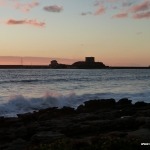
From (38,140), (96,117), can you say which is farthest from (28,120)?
(38,140)

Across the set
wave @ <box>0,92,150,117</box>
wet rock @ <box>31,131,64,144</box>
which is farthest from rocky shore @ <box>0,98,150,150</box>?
wave @ <box>0,92,150,117</box>

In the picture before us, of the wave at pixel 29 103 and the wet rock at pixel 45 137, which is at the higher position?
the wet rock at pixel 45 137

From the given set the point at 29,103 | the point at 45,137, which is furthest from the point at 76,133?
the point at 29,103

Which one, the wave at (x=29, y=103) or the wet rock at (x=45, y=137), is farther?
the wave at (x=29, y=103)

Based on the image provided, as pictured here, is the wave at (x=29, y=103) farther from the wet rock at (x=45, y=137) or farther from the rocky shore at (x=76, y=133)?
the wet rock at (x=45, y=137)

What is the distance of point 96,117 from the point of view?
67.0 feet

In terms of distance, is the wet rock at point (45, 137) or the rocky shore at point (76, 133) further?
the wet rock at point (45, 137)

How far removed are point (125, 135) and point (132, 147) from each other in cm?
372

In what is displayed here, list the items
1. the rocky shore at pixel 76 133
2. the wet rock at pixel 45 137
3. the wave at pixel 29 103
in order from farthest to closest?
1. the wave at pixel 29 103
2. the wet rock at pixel 45 137
3. the rocky shore at pixel 76 133

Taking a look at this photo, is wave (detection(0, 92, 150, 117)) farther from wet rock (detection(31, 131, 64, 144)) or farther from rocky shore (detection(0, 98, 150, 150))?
wet rock (detection(31, 131, 64, 144))

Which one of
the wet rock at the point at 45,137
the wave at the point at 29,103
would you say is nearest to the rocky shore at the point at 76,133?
the wet rock at the point at 45,137

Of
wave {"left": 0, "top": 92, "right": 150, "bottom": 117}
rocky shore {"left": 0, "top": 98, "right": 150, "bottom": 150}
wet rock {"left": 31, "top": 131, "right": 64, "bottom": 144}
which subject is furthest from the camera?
wave {"left": 0, "top": 92, "right": 150, "bottom": 117}

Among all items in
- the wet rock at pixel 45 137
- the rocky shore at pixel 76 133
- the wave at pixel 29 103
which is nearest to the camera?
the rocky shore at pixel 76 133

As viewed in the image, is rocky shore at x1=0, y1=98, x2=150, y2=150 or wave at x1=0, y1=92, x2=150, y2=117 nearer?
Result: rocky shore at x1=0, y1=98, x2=150, y2=150
